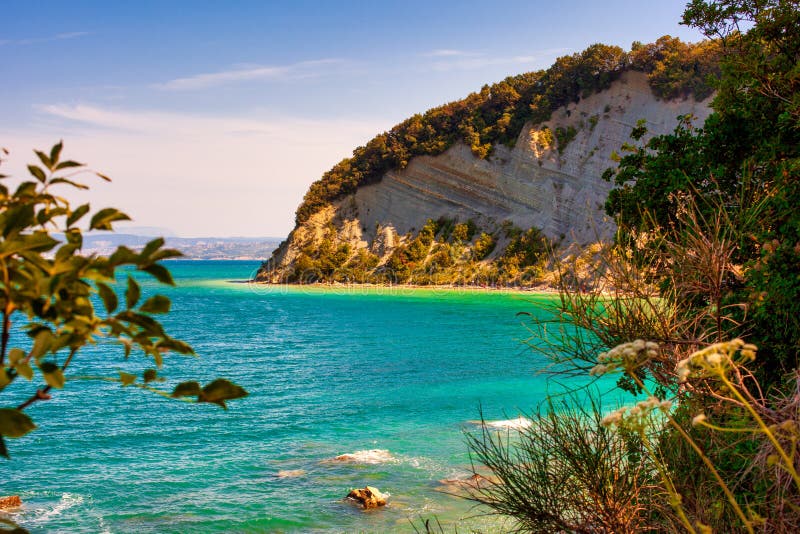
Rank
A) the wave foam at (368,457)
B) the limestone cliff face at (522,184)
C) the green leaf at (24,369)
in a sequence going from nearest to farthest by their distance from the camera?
the green leaf at (24,369) → the wave foam at (368,457) → the limestone cliff face at (522,184)

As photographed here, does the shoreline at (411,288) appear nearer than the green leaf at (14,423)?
No

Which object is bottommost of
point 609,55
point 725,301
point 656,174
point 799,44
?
point 725,301

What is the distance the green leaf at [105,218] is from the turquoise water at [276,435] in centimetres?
407

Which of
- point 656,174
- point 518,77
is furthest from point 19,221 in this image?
point 518,77

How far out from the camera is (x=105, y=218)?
1.62 m

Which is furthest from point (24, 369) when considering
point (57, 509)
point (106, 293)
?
point (57, 509)

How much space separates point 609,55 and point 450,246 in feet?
94.8

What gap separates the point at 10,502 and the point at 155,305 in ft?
61.8

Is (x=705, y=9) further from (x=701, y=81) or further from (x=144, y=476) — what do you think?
(x=701, y=81)

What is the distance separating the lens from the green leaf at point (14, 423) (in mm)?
1383

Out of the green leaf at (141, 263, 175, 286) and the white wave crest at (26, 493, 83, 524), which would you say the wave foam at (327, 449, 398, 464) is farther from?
the green leaf at (141, 263, 175, 286)

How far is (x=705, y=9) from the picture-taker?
1254 cm

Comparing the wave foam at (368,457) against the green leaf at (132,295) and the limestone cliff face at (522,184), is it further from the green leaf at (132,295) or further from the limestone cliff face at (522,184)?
the limestone cliff face at (522,184)

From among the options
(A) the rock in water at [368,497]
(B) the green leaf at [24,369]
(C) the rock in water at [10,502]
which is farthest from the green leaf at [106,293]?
(C) the rock in water at [10,502]
